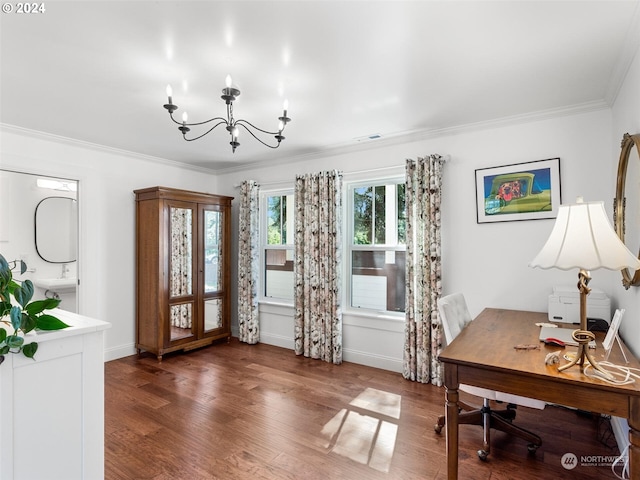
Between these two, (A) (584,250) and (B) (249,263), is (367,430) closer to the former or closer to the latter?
(A) (584,250)

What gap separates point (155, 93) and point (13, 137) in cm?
193

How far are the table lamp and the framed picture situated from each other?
5.07 feet

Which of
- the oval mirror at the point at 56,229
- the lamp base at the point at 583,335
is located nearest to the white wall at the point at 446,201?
the lamp base at the point at 583,335

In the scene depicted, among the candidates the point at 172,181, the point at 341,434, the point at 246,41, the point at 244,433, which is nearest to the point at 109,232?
the point at 172,181

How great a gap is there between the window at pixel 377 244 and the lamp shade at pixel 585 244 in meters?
2.19

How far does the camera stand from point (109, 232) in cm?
411

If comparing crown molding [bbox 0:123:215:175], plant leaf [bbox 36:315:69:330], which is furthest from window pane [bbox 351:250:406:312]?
plant leaf [bbox 36:315:69:330]

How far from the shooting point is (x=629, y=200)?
7.02 feet

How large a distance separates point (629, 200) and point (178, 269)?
430 cm

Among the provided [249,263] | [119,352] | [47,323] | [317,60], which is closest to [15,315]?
[47,323]

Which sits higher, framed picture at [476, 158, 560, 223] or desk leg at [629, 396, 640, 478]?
framed picture at [476, 158, 560, 223]

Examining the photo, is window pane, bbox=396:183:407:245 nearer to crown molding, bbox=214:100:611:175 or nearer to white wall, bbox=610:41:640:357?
crown molding, bbox=214:100:611:175

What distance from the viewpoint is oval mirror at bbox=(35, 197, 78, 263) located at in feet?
15.4

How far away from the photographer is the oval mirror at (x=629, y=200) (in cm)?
192
